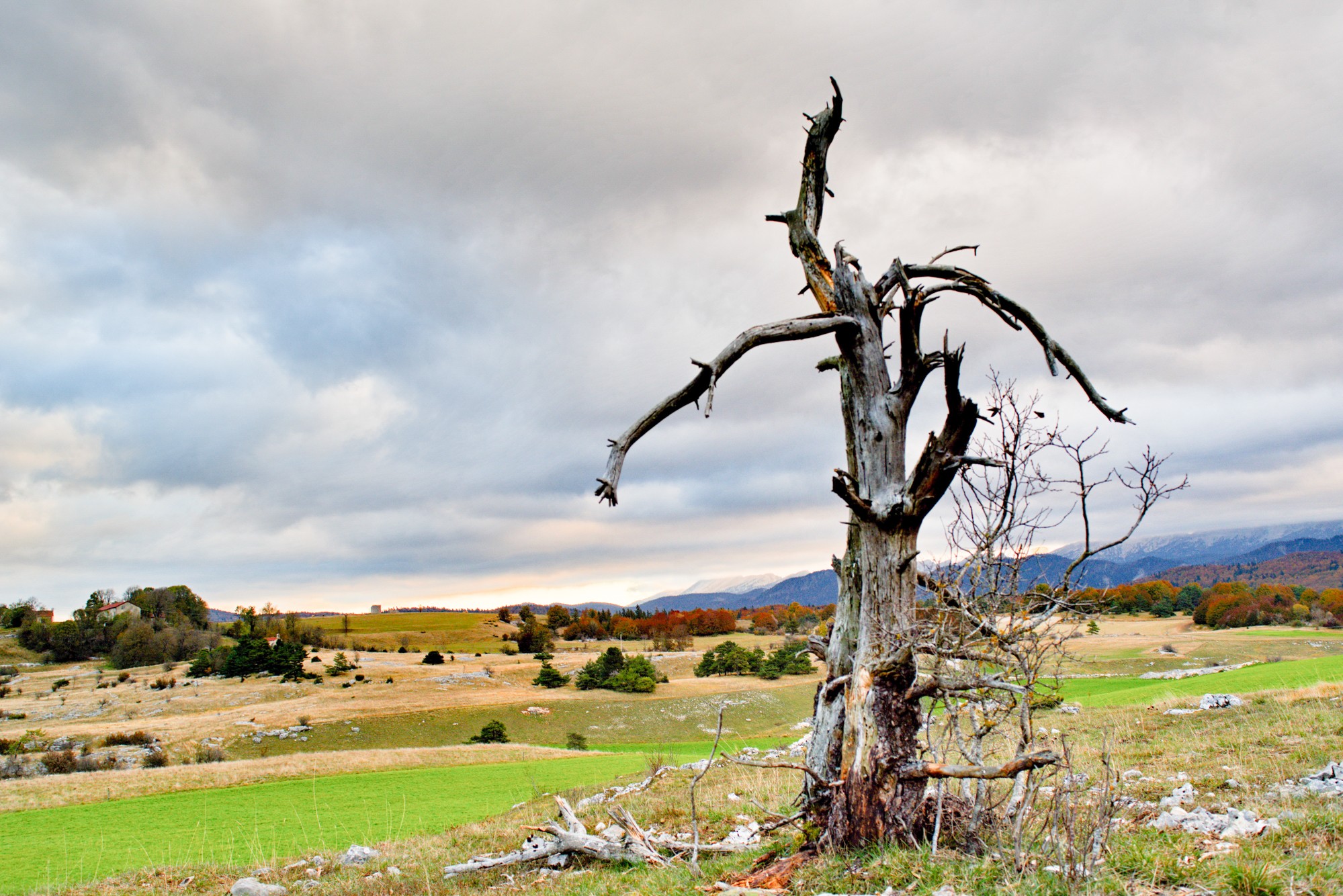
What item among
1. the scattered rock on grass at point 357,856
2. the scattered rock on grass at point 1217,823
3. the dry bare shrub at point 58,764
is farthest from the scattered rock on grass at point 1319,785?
the dry bare shrub at point 58,764

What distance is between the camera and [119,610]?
370 feet

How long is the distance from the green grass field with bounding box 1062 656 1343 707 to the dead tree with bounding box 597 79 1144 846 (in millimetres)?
18259

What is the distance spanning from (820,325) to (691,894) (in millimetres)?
4210

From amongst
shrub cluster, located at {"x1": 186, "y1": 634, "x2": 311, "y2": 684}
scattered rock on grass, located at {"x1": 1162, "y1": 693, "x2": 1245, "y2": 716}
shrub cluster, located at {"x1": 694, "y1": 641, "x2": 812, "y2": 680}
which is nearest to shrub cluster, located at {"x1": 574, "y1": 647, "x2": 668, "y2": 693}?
shrub cluster, located at {"x1": 694, "y1": 641, "x2": 812, "y2": 680}

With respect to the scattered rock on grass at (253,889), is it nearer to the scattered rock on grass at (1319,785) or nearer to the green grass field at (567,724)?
the scattered rock on grass at (1319,785)

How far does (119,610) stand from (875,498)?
14459 centimetres

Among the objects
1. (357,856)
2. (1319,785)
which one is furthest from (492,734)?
(1319,785)

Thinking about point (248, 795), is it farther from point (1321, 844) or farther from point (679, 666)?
point (679, 666)

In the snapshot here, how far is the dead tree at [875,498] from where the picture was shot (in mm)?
4734

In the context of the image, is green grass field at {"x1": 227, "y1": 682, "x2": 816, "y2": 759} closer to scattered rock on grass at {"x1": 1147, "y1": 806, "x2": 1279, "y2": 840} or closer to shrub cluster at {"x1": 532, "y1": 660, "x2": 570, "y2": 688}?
shrub cluster at {"x1": 532, "y1": 660, "x2": 570, "y2": 688}

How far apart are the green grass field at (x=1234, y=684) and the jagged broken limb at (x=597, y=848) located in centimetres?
1746

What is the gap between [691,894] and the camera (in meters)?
4.73

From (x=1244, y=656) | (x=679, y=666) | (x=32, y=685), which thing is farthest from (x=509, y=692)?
(x=1244, y=656)

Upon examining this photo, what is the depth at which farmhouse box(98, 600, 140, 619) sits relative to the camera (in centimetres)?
10812
